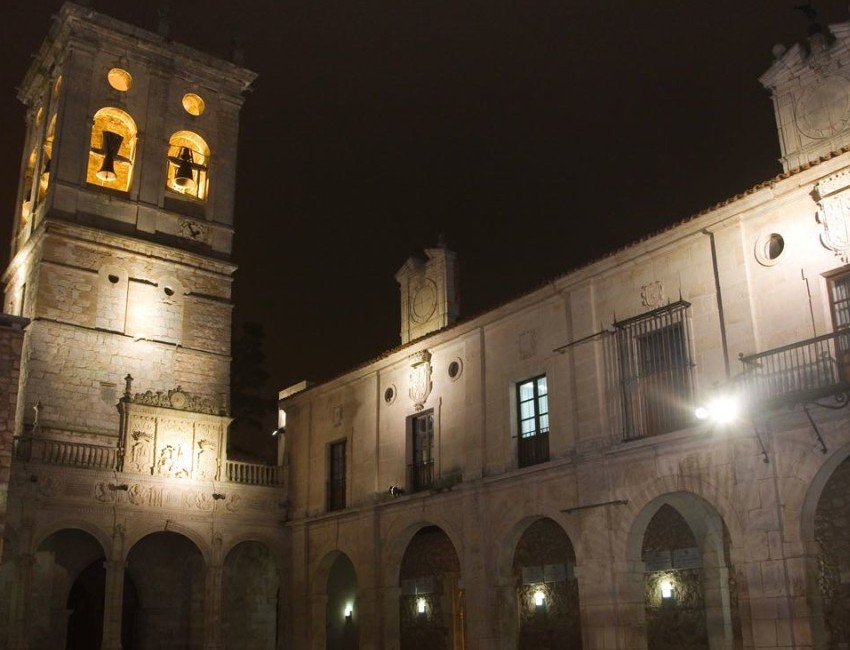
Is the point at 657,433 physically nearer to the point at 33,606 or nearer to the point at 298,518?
the point at 298,518

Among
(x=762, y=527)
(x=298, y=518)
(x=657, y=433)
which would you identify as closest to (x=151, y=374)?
(x=298, y=518)

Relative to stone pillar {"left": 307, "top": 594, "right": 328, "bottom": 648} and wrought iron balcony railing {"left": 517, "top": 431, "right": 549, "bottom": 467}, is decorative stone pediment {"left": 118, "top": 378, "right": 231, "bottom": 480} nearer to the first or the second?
stone pillar {"left": 307, "top": 594, "right": 328, "bottom": 648}

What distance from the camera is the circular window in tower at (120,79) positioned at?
91.2 feet

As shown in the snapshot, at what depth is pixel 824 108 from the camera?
53.6 ft

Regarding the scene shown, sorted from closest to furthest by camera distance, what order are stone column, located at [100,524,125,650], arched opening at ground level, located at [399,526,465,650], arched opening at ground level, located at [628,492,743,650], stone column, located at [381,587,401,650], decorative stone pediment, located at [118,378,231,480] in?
1. arched opening at ground level, located at [628,492,743,650]
2. stone column, located at [100,524,125,650]
3. stone column, located at [381,587,401,650]
4. arched opening at ground level, located at [399,526,465,650]
5. decorative stone pediment, located at [118,378,231,480]

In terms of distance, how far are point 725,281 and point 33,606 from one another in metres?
18.1

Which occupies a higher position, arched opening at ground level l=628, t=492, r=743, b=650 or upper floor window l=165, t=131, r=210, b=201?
upper floor window l=165, t=131, r=210, b=201

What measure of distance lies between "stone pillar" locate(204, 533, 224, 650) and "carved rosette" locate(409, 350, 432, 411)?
659cm

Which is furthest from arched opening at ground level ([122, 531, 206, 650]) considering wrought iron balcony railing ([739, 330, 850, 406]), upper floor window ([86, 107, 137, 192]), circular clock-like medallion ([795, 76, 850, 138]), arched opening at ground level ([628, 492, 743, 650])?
circular clock-like medallion ([795, 76, 850, 138])

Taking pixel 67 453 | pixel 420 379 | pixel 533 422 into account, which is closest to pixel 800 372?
pixel 533 422

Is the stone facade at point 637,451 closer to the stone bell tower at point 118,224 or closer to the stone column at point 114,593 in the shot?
the stone column at point 114,593

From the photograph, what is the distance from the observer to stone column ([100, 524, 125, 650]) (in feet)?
69.5

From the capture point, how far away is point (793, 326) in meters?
14.6

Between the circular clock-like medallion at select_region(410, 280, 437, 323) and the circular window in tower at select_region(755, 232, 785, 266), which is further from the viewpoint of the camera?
the circular clock-like medallion at select_region(410, 280, 437, 323)
